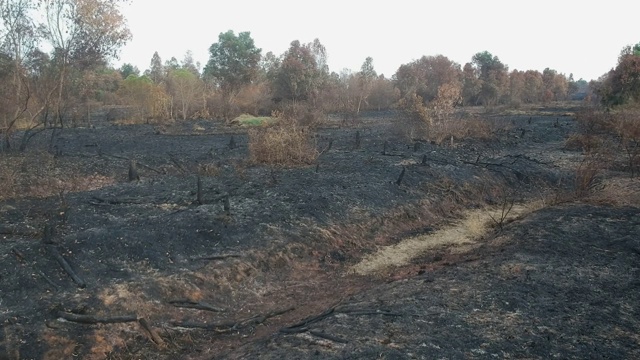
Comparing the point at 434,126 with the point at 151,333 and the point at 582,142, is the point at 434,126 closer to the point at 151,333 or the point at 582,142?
the point at 582,142

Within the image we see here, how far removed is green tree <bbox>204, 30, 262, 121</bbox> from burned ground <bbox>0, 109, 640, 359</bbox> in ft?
90.2

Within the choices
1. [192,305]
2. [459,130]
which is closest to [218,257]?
[192,305]

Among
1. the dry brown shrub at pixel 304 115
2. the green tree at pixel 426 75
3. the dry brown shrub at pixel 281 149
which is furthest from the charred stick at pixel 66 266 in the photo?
the green tree at pixel 426 75

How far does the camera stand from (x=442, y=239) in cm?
1176

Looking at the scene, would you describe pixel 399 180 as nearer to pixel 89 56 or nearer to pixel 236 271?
pixel 236 271

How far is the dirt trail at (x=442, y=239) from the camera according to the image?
403 inches

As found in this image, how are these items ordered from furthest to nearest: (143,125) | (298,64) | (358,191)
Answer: (298,64), (143,125), (358,191)

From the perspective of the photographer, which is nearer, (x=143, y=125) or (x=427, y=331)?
(x=427, y=331)

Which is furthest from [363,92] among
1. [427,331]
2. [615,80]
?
[427,331]

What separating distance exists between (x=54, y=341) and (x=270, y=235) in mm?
4575

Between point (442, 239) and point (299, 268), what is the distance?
12.8 ft

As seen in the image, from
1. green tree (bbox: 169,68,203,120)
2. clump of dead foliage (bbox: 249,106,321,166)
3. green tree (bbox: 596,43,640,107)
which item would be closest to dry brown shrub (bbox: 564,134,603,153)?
green tree (bbox: 596,43,640,107)

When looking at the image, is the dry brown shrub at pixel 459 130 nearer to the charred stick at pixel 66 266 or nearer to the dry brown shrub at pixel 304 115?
the dry brown shrub at pixel 304 115

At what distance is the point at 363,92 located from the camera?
38844mm
